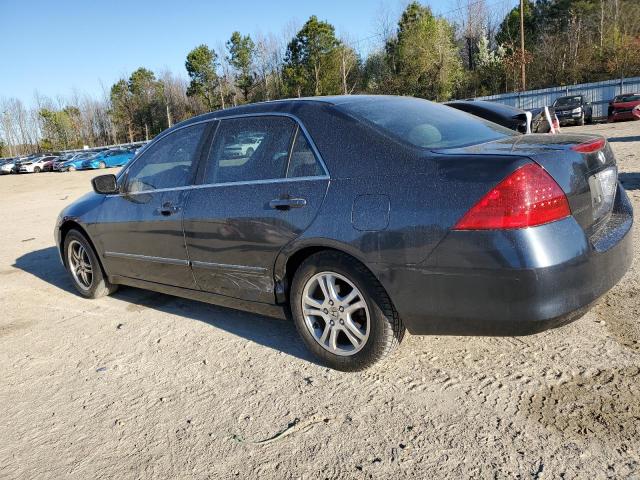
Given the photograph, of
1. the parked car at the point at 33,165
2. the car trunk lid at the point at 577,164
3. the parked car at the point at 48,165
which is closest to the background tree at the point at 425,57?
the parked car at the point at 48,165

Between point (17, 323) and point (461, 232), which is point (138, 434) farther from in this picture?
point (17, 323)

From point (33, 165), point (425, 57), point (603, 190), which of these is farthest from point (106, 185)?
point (33, 165)

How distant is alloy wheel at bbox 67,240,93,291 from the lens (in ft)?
16.6

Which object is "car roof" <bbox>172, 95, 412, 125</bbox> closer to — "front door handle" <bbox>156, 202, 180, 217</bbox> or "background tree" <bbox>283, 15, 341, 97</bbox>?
"front door handle" <bbox>156, 202, 180, 217</bbox>

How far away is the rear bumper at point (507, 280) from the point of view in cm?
235

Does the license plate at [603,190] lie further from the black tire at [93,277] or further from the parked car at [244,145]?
the black tire at [93,277]

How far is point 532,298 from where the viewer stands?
2.36 metres

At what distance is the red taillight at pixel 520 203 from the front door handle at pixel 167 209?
221cm

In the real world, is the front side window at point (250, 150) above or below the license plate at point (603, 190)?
above

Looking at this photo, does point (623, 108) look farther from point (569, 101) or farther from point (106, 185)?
point (106, 185)

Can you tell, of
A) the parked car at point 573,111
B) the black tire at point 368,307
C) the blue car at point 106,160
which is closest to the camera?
the black tire at point 368,307

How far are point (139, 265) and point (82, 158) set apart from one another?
44.2m

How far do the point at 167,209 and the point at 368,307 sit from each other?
183 centimetres

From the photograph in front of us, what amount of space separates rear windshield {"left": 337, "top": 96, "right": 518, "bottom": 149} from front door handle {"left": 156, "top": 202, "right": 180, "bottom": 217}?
57.5 inches
